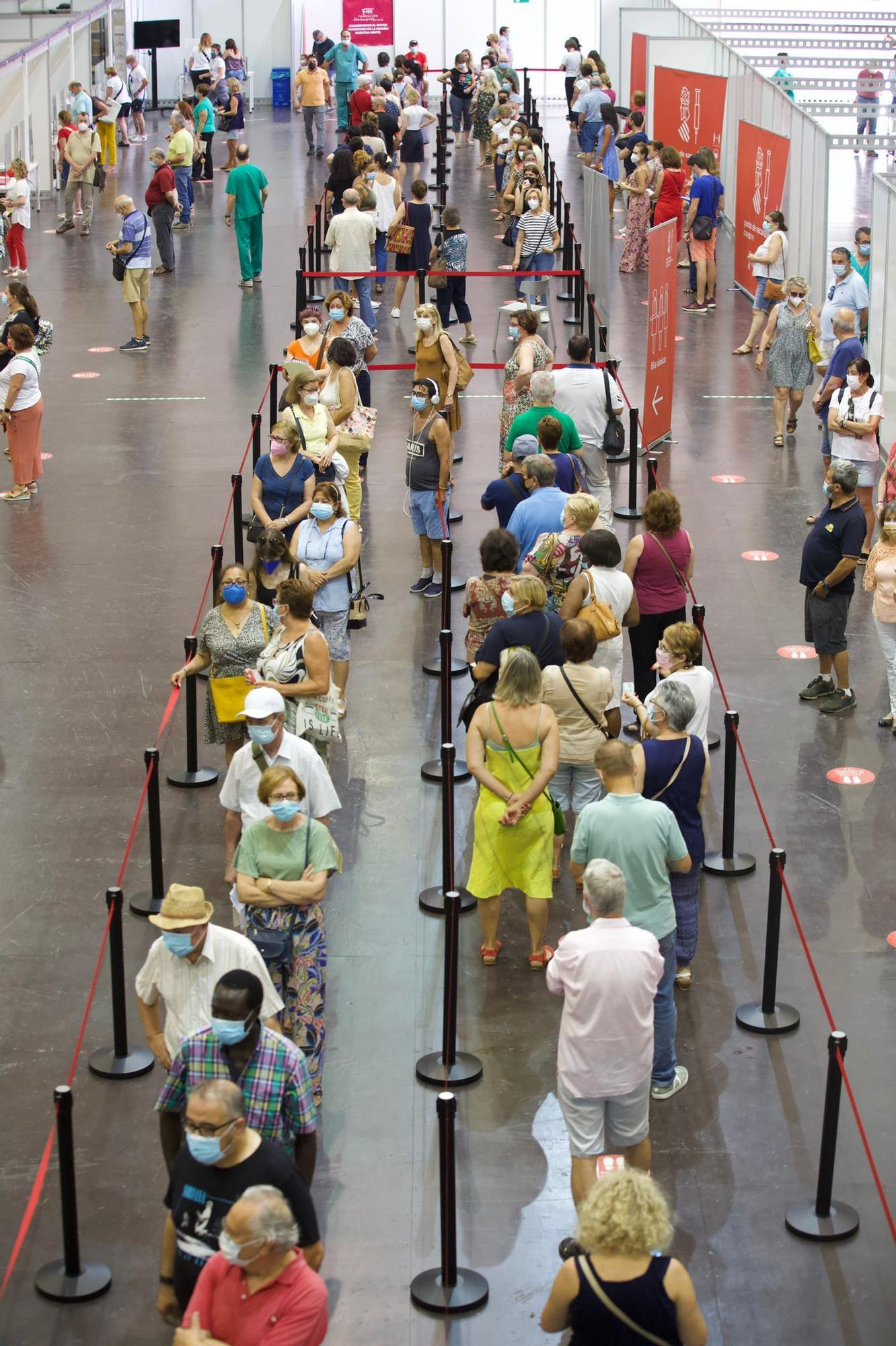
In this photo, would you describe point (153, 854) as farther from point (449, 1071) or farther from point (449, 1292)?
point (449, 1292)

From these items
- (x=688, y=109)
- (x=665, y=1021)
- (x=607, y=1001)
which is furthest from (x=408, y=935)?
(x=688, y=109)

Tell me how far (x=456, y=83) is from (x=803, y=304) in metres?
22.5

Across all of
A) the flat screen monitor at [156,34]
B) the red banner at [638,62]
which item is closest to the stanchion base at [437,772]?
the red banner at [638,62]

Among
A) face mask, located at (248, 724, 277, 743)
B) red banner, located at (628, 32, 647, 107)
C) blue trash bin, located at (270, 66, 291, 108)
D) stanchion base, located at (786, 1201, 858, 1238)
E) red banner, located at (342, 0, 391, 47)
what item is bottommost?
stanchion base, located at (786, 1201, 858, 1238)

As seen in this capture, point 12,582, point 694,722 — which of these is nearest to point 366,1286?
point 694,722

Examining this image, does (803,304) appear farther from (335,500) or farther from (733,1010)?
(733,1010)

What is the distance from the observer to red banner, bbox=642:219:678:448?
640 inches

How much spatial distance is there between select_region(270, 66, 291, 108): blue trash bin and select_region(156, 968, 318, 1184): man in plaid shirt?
132ft

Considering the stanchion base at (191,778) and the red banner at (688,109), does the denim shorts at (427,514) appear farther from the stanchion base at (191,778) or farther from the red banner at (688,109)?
the red banner at (688,109)

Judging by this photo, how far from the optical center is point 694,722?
8266 millimetres

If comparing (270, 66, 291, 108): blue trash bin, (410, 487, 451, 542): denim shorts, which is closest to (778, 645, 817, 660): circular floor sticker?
(410, 487, 451, 542): denim shorts

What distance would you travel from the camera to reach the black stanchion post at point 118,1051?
7691 millimetres

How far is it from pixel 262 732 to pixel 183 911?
1483mm

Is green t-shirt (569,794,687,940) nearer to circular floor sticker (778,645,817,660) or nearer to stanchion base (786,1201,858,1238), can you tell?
stanchion base (786,1201,858,1238)
